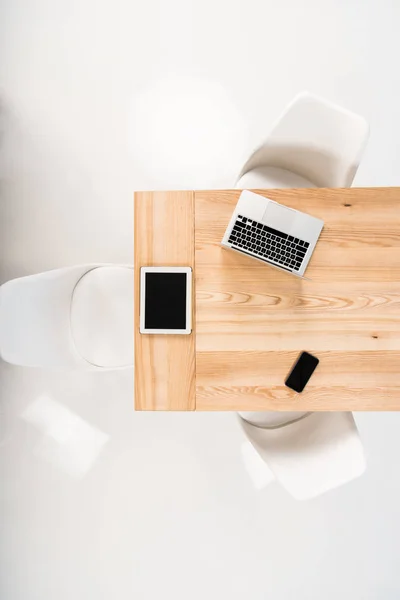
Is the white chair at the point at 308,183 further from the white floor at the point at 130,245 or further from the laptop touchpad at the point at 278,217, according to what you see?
the white floor at the point at 130,245

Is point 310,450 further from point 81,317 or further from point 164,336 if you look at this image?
point 81,317

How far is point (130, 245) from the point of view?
7.27ft

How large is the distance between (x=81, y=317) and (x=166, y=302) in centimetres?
44

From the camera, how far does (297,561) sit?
214cm

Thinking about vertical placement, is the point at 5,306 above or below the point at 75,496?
above

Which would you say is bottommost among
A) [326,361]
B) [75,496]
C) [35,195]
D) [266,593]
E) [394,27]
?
[266,593]

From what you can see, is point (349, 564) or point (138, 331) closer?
point (138, 331)

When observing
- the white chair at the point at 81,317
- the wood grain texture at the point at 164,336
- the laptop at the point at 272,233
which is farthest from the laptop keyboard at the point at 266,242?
the white chair at the point at 81,317

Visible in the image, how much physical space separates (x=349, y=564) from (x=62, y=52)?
2.75 meters

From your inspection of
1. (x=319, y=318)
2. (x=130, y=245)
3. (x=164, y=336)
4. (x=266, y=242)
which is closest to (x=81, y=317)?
(x=164, y=336)

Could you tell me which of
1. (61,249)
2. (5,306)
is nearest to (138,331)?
(5,306)

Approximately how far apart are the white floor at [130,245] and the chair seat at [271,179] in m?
0.41

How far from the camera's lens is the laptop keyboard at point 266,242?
150 centimetres

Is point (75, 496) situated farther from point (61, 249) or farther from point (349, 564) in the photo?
point (349, 564)
